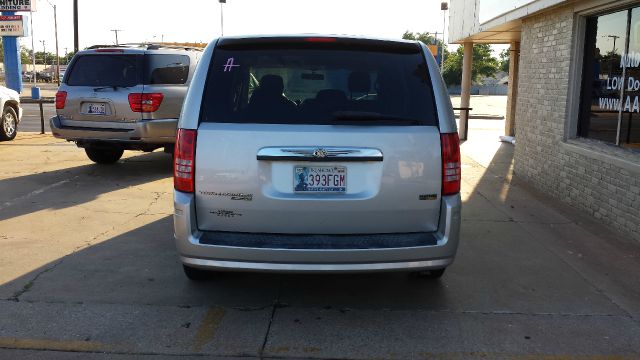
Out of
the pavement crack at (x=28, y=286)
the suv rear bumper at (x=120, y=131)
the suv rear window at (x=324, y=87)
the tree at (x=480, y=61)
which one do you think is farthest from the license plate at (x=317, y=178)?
the tree at (x=480, y=61)

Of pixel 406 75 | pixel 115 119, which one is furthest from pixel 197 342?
pixel 115 119

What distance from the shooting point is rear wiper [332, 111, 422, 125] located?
12.7ft

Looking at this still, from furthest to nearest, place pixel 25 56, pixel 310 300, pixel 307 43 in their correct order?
pixel 25 56 → pixel 310 300 → pixel 307 43

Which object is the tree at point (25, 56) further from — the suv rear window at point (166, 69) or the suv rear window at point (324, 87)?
the suv rear window at point (324, 87)

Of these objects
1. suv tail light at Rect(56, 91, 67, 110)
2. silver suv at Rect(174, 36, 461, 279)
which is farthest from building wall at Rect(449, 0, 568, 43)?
suv tail light at Rect(56, 91, 67, 110)

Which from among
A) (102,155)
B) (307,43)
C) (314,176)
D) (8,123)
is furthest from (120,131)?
(314,176)

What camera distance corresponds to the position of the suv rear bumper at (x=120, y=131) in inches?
363

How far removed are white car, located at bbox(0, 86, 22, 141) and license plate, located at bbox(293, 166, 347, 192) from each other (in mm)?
11555

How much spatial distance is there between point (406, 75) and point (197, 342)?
2.21 m

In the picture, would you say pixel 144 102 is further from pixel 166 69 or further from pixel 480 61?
pixel 480 61

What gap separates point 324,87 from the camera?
167 inches

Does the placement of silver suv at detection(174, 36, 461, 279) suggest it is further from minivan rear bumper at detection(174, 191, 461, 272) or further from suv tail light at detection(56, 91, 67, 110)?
suv tail light at detection(56, 91, 67, 110)

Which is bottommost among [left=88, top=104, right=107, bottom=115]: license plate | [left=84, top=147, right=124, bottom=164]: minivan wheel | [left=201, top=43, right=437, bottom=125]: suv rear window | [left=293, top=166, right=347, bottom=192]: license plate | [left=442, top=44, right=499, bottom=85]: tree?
[left=84, top=147, right=124, bottom=164]: minivan wheel

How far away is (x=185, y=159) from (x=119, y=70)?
20.5 feet
